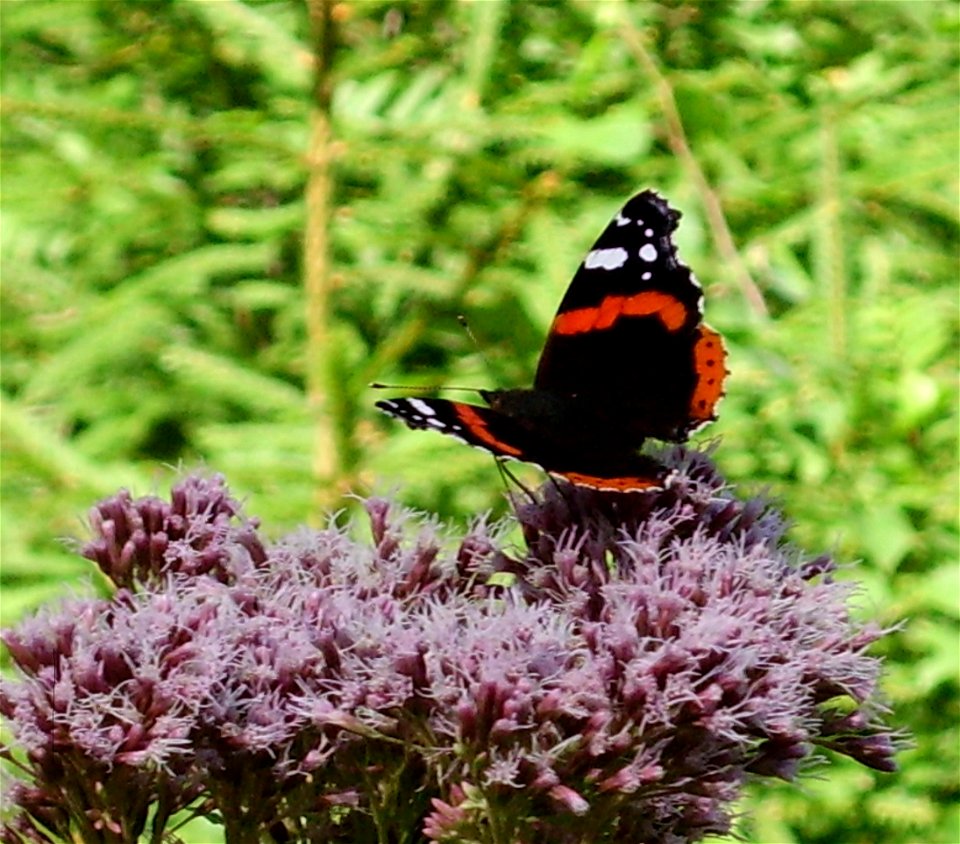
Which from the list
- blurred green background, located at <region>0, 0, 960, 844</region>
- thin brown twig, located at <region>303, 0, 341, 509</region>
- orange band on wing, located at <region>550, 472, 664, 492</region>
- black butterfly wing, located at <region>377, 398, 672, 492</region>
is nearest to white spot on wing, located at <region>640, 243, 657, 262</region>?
black butterfly wing, located at <region>377, 398, 672, 492</region>

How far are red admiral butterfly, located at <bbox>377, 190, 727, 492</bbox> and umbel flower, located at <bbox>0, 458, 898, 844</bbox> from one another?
22 centimetres

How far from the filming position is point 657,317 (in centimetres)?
179

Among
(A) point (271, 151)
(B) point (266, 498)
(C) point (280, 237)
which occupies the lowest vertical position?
(B) point (266, 498)

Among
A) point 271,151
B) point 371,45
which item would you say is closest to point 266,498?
point 271,151

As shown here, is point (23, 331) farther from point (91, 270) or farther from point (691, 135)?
point (691, 135)

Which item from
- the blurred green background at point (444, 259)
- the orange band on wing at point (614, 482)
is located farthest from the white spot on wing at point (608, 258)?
the blurred green background at point (444, 259)

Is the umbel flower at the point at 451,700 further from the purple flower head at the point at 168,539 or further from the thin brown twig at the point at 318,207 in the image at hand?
the thin brown twig at the point at 318,207

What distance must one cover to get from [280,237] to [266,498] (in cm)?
50

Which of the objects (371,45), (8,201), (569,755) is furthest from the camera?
(371,45)

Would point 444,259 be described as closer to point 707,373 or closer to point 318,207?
point 318,207

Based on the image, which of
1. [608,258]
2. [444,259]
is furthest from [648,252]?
[444,259]

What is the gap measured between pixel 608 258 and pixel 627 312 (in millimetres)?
57

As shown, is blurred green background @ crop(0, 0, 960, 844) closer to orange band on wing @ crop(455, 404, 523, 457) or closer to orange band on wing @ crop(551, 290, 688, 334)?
orange band on wing @ crop(551, 290, 688, 334)

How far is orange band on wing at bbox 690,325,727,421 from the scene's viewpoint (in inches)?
67.5
